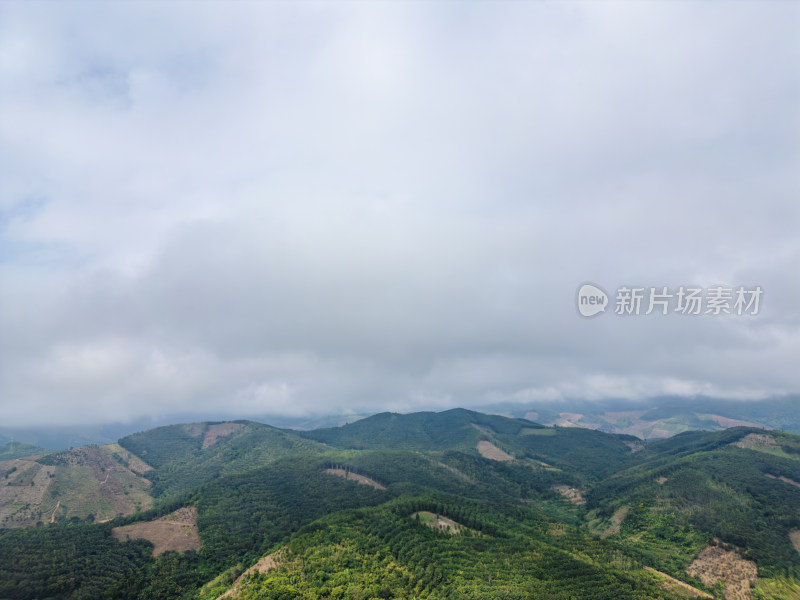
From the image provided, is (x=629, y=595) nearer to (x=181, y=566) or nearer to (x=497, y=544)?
(x=497, y=544)

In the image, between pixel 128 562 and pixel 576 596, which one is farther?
pixel 128 562

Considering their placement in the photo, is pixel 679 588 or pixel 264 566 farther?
pixel 264 566

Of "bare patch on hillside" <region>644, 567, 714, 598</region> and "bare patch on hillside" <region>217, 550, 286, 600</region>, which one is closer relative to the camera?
"bare patch on hillside" <region>217, 550, 286, 600</region>

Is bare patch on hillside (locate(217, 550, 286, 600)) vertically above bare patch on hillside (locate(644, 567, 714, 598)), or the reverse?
bare patch on hillside (locate(217, 550, 286, 600))

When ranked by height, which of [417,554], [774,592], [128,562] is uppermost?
[417,554]

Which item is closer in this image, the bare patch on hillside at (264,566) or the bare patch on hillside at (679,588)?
the bare patch on hillside at (264,566)

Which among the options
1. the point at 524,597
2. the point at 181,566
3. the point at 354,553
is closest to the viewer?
the point at 524,597

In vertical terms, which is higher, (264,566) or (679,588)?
(264,566)

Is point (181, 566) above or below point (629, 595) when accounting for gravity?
below

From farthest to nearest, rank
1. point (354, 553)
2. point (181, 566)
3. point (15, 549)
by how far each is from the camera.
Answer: point (181, 566)
point (15, 549)
point (354, 553)

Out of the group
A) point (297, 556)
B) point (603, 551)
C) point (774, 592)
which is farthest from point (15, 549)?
point (774, 592)

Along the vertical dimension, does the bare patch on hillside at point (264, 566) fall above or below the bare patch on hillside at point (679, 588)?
above
